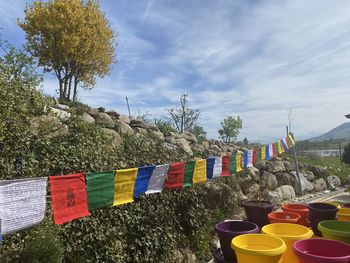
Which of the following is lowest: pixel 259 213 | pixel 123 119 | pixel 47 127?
pixel 259 213

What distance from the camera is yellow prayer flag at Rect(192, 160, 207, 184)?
7.08 metres

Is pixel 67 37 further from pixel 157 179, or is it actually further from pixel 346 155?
pixel 346 155

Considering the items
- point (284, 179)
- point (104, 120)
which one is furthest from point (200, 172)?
point (284, 179)

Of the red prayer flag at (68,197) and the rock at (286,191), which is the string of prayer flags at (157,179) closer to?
the red prayer flag at (68,197)

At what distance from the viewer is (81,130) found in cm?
646

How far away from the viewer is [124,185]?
4.98m

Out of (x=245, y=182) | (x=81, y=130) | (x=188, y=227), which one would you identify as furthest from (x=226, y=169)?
(x=81, y=130)

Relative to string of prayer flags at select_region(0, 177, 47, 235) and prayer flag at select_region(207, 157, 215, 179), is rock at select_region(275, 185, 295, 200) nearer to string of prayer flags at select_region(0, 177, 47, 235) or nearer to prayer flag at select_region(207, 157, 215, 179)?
prayer flag at select_region(207, 157, 215, 179)

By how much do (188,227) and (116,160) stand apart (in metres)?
2.20

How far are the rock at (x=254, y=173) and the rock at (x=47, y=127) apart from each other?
25.3 feet

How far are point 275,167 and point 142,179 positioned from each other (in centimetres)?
974

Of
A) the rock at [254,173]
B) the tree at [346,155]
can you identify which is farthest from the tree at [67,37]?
the tree at [346,155]

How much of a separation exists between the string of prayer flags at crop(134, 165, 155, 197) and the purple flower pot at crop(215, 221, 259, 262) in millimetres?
2068

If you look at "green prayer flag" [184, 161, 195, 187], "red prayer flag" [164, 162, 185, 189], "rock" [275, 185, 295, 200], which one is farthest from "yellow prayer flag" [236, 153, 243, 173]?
"rock" [275, 185, 295, 200]
